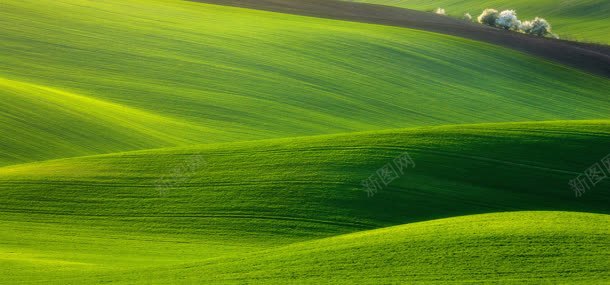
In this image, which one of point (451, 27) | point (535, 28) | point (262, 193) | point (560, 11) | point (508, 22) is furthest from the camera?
point (560, 11)

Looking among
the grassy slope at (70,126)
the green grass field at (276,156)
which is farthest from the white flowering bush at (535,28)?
the grassy slope at (70,126)

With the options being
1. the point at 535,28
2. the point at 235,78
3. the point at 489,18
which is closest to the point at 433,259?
the point at 235,78

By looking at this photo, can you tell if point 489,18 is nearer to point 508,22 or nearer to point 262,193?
point 508,22

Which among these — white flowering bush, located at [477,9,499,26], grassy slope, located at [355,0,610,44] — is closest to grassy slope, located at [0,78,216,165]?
white flowering bush, located at [477,9,499,26]

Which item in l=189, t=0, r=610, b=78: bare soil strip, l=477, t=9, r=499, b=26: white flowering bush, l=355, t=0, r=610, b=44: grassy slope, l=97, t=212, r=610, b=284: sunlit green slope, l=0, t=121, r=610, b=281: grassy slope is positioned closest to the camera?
l=97, t=212, r=610, b=284: sunlit green slope

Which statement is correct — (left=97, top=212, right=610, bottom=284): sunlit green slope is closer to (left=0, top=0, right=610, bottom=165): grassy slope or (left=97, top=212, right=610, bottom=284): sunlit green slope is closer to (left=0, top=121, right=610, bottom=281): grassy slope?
(left=0, top=121, right=610, bottom=281): grassy slope

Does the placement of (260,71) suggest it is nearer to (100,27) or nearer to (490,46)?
(100,27)
